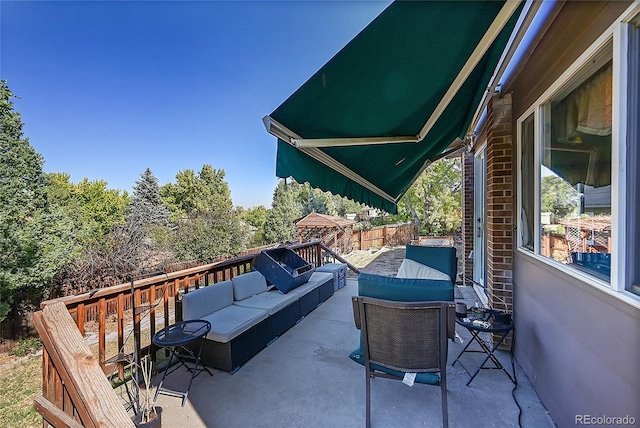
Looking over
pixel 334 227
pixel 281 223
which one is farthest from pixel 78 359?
pixel 281 223

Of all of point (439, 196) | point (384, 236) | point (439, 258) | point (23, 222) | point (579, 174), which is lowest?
point (384, 236)

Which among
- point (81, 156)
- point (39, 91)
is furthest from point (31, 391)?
point (81, 156)

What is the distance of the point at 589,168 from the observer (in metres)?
1.83

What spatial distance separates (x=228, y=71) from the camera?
32.4 feet

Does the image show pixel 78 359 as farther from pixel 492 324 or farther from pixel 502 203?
pixel 502 203

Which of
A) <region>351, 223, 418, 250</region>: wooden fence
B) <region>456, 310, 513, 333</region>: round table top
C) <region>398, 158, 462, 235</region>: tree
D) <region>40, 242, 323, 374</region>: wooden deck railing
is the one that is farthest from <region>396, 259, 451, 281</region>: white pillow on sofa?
<region>351, 223, 418, 250</region>: wooden fence

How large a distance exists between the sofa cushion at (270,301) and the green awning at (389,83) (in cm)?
181

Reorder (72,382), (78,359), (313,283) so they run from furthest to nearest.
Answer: (313,283) < (78,359) < (72,382)

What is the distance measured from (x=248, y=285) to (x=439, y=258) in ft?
9.71

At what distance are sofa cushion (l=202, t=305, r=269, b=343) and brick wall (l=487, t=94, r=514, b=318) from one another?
9.19ft

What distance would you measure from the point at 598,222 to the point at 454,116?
195cm

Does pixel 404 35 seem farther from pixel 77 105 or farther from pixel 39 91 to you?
pixel 77 105

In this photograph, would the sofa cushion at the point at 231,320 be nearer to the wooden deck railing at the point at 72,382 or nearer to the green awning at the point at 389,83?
the wooden deck railing at the point at 72,382

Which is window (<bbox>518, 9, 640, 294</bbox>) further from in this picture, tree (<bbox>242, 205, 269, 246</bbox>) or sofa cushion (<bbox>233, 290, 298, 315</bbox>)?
tree (<bbox>242, 205, 269, 246</bbox>)
